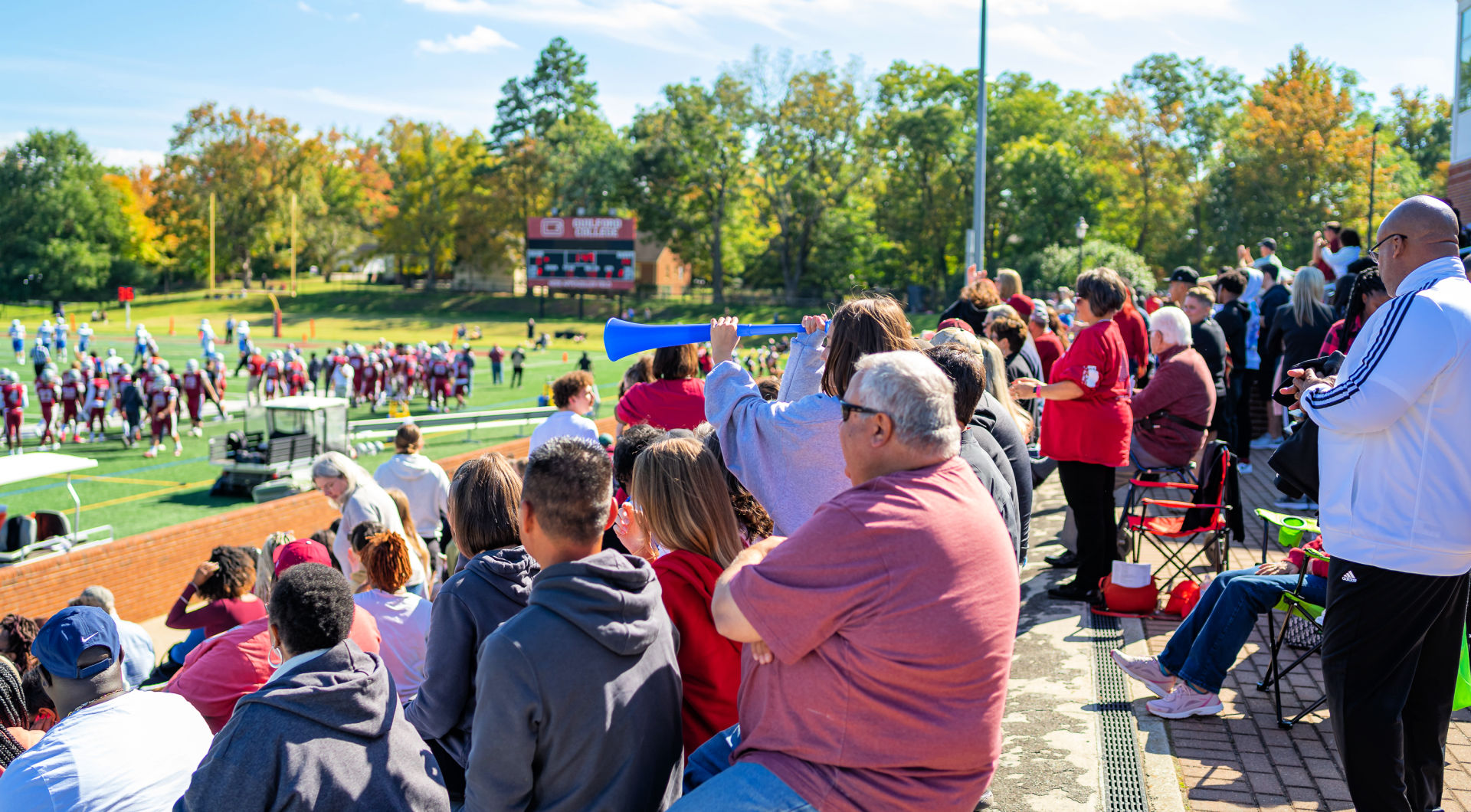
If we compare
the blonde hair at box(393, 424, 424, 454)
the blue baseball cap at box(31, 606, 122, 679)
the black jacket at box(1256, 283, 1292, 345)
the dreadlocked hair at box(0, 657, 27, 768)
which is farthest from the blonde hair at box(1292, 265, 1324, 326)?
the dreadlocked hair at box(0, 657, 27, 768)

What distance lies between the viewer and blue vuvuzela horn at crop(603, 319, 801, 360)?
4199mm

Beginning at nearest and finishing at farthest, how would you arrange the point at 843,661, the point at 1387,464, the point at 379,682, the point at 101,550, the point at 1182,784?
the point at 843,661 < the point at 379,682 < the point at 1387,464 < the point at 1182,784 < the point at 101,550

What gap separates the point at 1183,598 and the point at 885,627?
4850 millimetres

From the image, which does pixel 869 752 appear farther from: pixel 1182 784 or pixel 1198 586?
pixel 1198 586

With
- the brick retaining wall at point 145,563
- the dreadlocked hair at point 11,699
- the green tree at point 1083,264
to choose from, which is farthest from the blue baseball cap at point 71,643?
the green tree at point 1083,264

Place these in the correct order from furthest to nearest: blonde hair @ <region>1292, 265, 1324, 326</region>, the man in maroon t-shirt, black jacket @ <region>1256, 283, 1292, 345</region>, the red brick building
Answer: the red brick building < black jacket @ <region>1256, 283, 1292, 345</region> < blonde hair @ <region>1292, 265, 1324, 326</region> < the man in maroon t-shirt

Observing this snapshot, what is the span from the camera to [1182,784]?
419 cm

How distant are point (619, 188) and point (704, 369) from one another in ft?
150

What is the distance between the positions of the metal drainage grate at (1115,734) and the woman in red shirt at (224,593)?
5.68 metres

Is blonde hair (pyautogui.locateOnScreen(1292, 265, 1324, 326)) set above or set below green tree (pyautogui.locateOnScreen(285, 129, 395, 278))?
below

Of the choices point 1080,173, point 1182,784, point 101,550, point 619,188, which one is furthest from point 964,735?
point 619,188

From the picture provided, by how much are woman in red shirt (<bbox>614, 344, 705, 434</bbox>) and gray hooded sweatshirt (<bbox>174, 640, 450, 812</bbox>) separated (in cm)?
296

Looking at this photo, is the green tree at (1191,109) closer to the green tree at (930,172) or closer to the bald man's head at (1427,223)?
the green tree at (930,172)

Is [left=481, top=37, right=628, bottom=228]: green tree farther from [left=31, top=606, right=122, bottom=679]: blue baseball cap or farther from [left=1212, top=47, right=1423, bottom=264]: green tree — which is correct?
[left=31, top=606, right=122, bottom=679]: blue baseball cap
